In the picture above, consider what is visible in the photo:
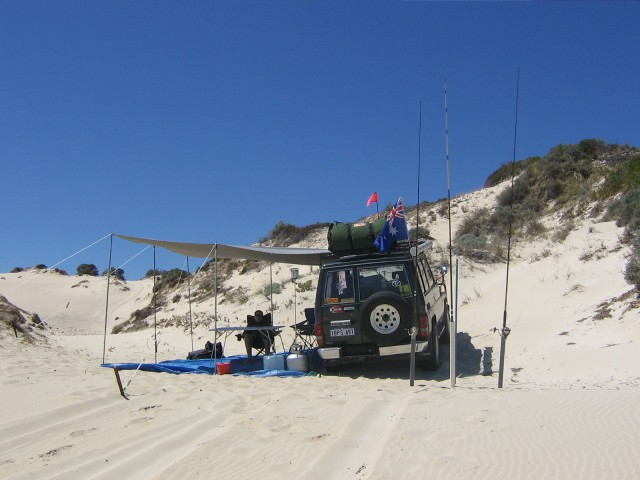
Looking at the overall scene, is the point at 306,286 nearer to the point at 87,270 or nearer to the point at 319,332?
the point at 319,332

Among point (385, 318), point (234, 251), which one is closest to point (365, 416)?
point (385, 318)

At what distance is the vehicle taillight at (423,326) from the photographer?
8.52m

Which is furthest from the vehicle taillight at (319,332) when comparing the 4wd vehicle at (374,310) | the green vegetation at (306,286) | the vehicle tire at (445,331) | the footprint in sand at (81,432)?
the green vegetation at (306,286)

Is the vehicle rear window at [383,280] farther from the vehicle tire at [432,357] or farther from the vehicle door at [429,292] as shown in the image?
the vehicle tire at [432,357]

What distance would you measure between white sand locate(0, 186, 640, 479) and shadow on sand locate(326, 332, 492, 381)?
5cm

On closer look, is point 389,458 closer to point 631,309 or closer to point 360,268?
point 360,268

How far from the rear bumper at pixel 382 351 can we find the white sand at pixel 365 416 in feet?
1.32

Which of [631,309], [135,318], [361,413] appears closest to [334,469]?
[361,413]

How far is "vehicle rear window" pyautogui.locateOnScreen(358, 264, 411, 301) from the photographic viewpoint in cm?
876

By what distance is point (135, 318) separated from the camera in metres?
28.4

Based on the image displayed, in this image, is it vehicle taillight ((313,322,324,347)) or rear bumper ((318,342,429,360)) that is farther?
vehicle taillight ((313,322,324,347))

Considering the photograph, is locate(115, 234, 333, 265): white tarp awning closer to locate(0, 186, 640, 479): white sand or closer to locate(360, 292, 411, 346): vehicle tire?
locate(360, 292, 411, 346): vehicle tire

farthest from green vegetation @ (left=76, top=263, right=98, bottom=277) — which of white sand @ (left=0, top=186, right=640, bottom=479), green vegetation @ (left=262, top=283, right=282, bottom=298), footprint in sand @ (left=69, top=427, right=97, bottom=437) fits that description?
footprint in sand @ (left=69, top=427, right=97, bottom=437)

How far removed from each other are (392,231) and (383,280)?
1030mm
